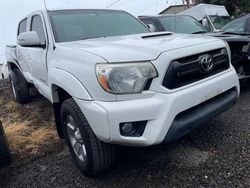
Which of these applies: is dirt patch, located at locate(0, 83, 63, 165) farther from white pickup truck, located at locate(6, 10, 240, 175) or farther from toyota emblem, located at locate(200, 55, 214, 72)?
toyota emblem, located at locate(200, 55, 214, 72)

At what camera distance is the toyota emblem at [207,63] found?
9.39ft

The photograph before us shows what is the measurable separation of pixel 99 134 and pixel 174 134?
0.66 metres

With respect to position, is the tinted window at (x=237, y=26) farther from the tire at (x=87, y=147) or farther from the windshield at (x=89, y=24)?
the tire at (x=87, y=147)

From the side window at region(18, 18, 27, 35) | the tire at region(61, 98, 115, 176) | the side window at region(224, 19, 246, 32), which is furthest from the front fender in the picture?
the side window at region(224, 19, 246, 32)

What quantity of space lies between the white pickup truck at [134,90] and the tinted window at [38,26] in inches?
27.7

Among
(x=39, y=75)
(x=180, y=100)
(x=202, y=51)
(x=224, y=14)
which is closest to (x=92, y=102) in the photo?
(x=180, y=100)

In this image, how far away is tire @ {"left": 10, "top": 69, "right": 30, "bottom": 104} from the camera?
6.00 metres

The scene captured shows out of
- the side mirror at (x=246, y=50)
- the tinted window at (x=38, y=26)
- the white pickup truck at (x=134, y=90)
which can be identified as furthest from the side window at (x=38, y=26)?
the side mirror at (x=246, y=50)

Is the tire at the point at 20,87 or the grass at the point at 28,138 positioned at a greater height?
the grass at the point at 28,138

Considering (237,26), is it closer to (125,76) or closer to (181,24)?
(181,24)

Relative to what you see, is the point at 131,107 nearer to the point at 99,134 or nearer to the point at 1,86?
the point at 99,134

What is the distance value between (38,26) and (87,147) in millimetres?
2406

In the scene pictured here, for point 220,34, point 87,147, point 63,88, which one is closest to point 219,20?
point 220,34

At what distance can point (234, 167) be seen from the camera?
2.91 metres
